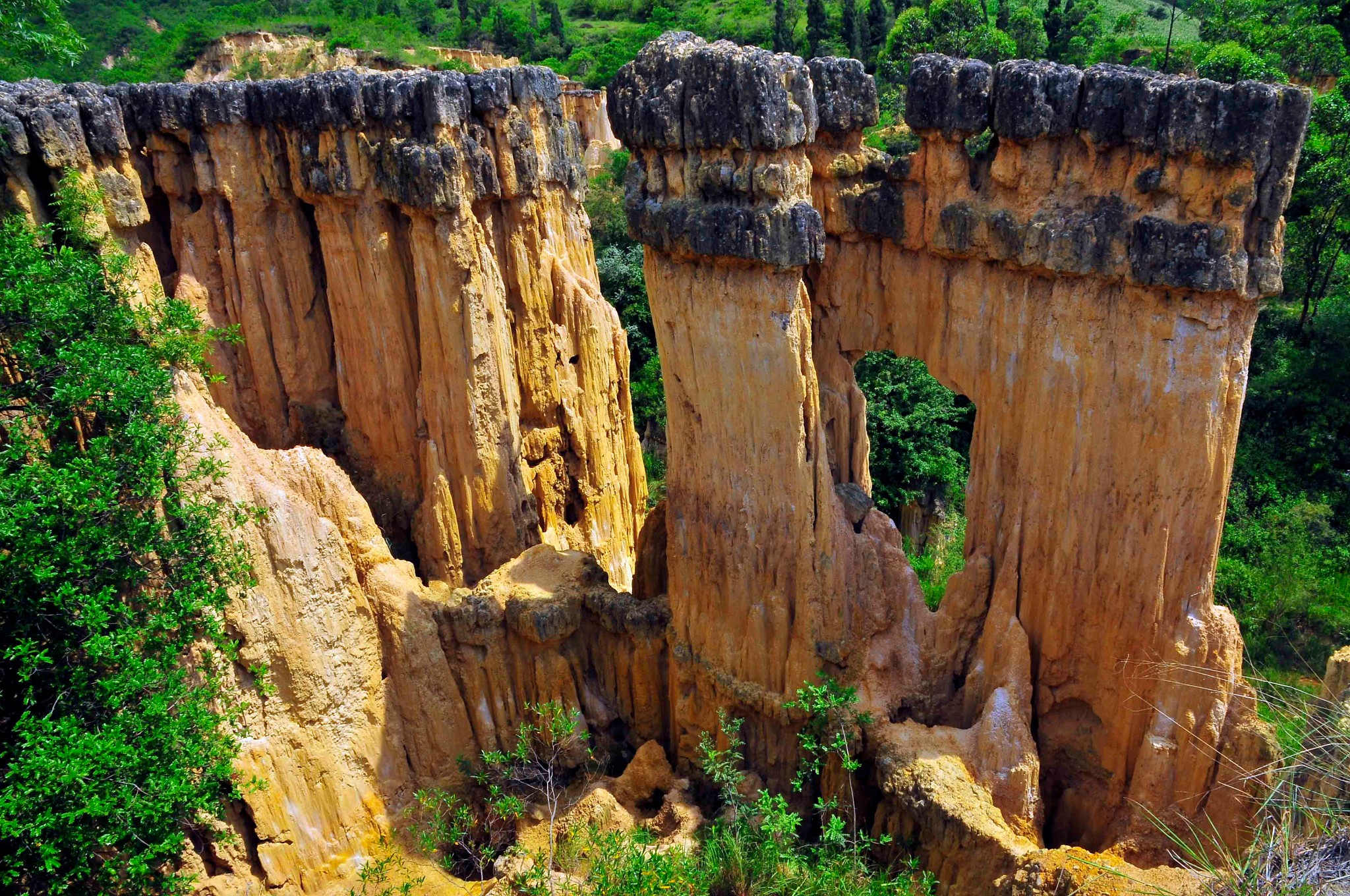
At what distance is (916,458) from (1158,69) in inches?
649

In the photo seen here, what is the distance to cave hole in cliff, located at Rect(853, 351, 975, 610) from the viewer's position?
22562 mm

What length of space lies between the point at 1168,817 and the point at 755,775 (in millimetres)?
4570

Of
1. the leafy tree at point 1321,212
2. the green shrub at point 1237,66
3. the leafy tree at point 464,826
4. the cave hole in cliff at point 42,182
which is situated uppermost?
the green shrub at point 1237,66

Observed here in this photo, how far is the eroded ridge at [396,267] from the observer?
14492 millimetres

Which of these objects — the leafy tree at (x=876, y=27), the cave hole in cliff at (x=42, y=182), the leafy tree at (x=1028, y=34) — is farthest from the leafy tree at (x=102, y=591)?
the leafy tree at (x=876, y=27)

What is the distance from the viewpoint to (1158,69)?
3078 centimetres

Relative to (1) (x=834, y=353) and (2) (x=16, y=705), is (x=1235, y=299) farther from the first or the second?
(2) (x=16, y=705)

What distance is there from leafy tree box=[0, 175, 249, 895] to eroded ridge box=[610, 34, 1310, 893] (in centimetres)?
540

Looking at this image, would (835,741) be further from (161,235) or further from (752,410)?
(161,235)

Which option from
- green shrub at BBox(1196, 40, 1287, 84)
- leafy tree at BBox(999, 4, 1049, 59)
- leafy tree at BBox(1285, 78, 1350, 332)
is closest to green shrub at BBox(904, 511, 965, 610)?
leafy tree at BBox(1285, 78, 1350, 332)

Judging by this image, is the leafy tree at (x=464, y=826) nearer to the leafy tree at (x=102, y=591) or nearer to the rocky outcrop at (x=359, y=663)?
the rocky outcrop at (x=359, y=663)

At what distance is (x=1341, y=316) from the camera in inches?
962

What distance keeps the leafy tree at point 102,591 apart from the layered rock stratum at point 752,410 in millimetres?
672

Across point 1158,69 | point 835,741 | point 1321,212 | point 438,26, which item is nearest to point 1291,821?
point 835,741
